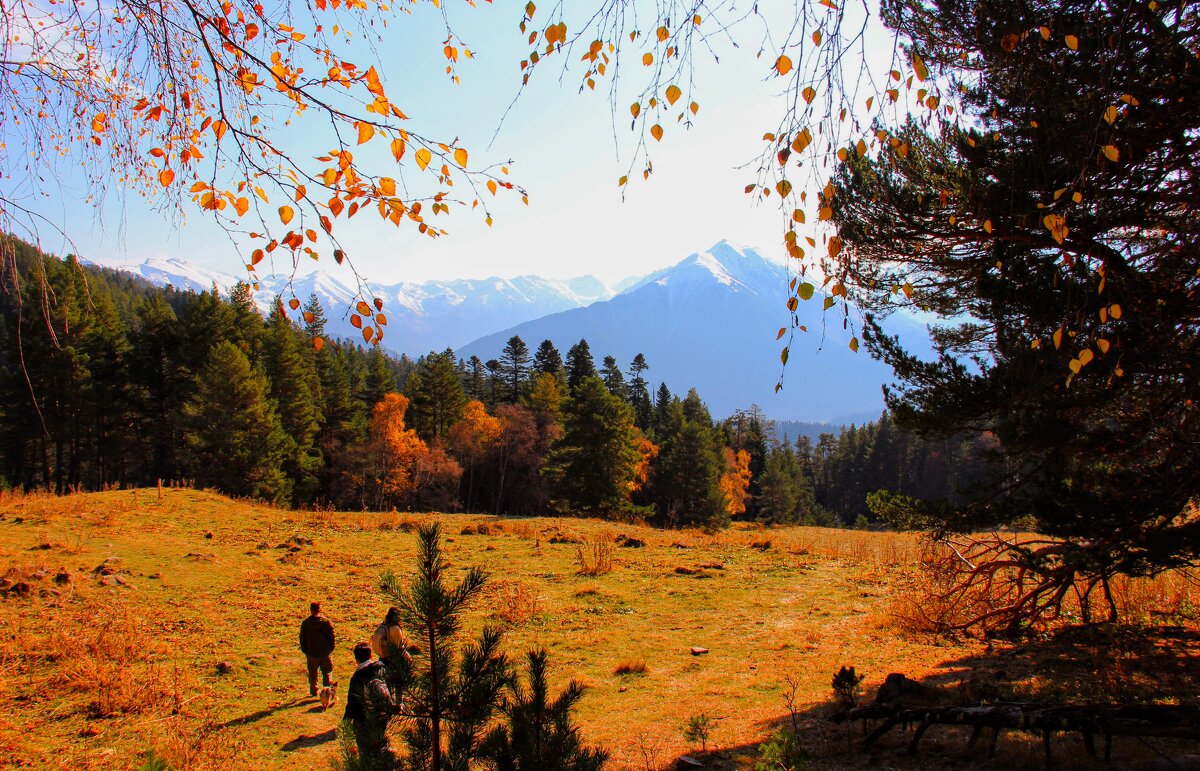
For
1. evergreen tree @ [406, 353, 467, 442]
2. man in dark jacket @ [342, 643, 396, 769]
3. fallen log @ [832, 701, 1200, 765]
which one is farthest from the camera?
evergreen tree @ [406, 353, 467, 442]

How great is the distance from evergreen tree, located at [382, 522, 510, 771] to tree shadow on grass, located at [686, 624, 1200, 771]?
2.78 metres

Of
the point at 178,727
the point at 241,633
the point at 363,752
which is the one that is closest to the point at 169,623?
the point at 241,633

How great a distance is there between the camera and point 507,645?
9.21 metres

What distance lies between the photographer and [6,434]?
33906mm

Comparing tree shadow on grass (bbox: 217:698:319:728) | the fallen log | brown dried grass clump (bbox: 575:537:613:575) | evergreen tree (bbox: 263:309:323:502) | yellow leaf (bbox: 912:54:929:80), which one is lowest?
tree shadow on grass (bbox: 217:698:319:728)

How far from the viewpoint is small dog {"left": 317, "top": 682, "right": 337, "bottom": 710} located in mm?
7188

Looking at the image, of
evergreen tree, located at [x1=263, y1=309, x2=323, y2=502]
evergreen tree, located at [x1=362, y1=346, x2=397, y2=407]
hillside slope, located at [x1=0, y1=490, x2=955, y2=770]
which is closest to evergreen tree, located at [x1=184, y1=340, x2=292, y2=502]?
evergreen tree, located at [x1=263, y1=309, x2=323, y2=502]

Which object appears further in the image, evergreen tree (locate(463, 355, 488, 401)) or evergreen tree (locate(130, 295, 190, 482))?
evergreen tree (locate(463, 355, 488, 401))

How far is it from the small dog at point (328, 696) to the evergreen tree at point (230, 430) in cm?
2799

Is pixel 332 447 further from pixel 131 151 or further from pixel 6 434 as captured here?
pixel 131 151

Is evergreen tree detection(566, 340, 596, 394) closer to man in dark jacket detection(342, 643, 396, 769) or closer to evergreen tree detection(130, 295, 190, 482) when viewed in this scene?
evergreen tree detection(130, 295, 190, 482)

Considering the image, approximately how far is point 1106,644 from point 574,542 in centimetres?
1409

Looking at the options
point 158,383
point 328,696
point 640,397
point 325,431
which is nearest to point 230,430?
point 158,383

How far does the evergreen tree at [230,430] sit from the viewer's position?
31547 millimetres
